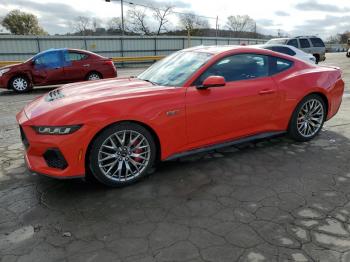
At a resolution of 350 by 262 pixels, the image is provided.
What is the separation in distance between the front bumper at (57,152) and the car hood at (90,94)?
288 mm

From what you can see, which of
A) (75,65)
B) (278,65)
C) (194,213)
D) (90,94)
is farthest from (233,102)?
(75,65)

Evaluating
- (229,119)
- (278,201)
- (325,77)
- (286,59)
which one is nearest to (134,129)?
(229,119)

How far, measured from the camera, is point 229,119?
13.5ft

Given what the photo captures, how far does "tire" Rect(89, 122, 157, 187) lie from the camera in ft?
11.2

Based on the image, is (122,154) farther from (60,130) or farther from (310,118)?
(310,118)

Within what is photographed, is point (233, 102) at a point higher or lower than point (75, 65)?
higher

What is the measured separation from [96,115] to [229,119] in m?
1.69

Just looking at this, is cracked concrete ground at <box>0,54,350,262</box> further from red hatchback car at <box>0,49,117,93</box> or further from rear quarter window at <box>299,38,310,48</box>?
rear quarter window at <box>299,38,310,48</box>

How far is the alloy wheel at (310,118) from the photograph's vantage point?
15.9 feet

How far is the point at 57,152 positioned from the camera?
3.24 meters

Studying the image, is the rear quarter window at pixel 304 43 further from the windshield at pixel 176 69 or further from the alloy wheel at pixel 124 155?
the alloy wheel at pixel 124 155

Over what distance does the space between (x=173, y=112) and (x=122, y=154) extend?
0.74 m

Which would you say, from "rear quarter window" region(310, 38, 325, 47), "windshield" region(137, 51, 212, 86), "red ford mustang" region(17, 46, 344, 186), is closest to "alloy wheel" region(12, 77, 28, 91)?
"red ford mustang" region(17, 46, 344, 186)

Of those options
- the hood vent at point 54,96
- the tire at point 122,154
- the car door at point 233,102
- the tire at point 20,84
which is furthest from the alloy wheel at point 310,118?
the tire at point 20,84
